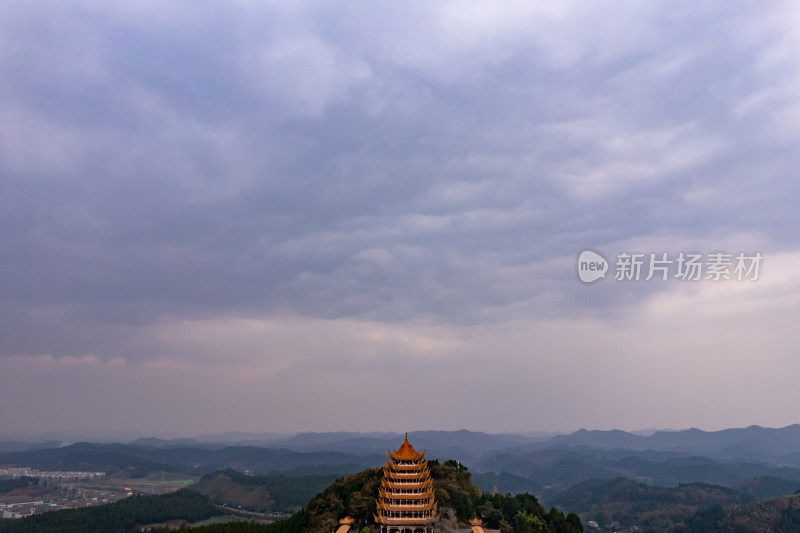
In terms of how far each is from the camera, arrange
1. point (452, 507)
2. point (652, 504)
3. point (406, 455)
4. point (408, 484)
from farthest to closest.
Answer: point (652, 504) < point (452, 507) < point (406, 455) < point (408, 484)

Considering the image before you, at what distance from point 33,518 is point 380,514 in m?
121

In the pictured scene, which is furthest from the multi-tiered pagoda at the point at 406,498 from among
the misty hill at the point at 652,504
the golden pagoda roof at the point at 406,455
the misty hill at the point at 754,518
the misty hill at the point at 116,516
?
the misty hill at the point at 652,504

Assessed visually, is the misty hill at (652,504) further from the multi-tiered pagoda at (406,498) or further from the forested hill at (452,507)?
the multi-tiered pagoda at (406,498)

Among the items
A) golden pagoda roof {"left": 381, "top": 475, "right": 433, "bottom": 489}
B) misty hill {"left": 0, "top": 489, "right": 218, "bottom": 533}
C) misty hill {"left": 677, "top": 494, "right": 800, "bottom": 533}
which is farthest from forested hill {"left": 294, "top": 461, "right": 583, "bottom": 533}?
misty hill {"left": 0, "top": 489, "right": 218, "bottom": 533}

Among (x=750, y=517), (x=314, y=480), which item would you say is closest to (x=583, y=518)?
(x=750, y=517)

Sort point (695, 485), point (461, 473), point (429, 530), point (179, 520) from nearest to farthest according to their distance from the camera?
point (429, 530)
point (461, 473)
point (179, 520)
point (695, 485)

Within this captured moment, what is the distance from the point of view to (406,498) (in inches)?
1853

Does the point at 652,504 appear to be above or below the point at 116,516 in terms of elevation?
below

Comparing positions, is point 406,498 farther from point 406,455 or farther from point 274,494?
point 274,494

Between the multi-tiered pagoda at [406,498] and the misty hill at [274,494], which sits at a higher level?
the multi-tiered pagoda at [406,498]

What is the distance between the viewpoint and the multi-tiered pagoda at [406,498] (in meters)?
46.3

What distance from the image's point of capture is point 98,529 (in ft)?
404

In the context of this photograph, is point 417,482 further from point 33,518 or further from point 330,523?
point 33,518

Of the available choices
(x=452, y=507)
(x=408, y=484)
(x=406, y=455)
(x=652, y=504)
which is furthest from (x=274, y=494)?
(x=408, y=484)
